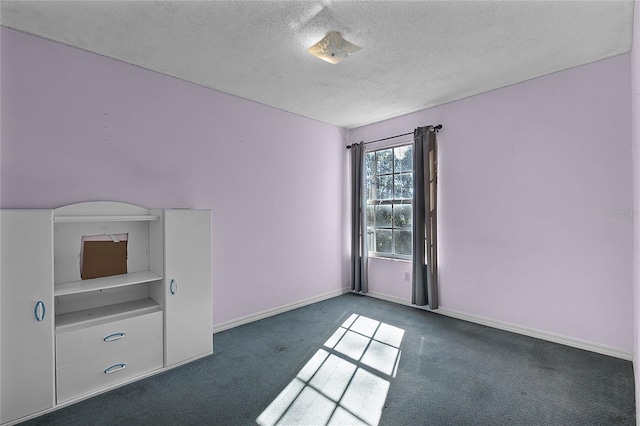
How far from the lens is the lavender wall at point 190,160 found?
2.48m

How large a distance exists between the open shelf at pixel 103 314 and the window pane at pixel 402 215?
3274 millimetres

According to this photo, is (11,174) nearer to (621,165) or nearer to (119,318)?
(119,318)

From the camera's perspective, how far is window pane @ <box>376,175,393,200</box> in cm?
473

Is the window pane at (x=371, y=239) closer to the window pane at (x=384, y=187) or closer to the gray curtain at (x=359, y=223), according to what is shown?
the gray curtain at (x=359, y=223)

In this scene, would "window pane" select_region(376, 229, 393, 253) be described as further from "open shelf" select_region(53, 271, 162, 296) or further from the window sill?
"open shelf" select_region(53, 271, 162, 296)

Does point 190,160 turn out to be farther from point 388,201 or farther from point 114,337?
point 388,201

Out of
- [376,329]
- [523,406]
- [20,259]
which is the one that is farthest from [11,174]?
[523,406]

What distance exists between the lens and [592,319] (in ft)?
9.75

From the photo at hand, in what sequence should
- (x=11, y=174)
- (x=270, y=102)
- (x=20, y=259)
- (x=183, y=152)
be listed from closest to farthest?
(x=20, y=259) < (x=11, y=174) < (x=183, y=152) < (x=270, y=102)

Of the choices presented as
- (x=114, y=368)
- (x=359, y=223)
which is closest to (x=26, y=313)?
(x=114, y=368)

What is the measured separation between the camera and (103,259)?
2730 millimetres

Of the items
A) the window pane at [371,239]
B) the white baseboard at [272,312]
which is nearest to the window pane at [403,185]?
the window pane at [371,239]

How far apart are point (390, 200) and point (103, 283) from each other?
364 cm

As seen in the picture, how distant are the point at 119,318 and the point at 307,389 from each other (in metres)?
1.61
